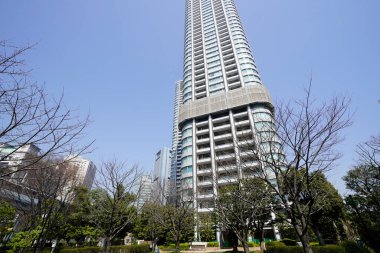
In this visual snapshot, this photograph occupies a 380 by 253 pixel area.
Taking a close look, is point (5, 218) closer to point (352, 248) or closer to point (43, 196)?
point (43, 196)

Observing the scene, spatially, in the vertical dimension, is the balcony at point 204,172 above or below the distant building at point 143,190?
Answer: above

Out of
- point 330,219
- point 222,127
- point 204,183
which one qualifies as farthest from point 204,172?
point 330,219

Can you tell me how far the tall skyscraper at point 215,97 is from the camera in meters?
46.0

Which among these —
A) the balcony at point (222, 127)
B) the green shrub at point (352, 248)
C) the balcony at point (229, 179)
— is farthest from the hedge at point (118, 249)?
the balcony at point (222, 127)

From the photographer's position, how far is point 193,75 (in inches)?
2464

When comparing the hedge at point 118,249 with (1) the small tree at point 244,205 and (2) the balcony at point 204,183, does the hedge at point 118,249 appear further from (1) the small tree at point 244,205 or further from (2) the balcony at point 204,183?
(2) the balcony at point 204,183

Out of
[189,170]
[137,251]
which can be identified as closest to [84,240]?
[137,251]

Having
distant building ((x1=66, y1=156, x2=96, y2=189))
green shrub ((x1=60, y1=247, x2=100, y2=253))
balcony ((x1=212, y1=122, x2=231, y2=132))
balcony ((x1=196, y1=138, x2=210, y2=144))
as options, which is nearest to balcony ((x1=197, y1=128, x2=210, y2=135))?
balcony ((x1=212, y1=122, x2=231, y2=132))

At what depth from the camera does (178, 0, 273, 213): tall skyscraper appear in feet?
151

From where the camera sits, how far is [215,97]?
53.8 meters

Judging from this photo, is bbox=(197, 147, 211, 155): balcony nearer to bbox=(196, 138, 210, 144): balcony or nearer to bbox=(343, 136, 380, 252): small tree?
bbox=(196, 138, 210, 144): balcony

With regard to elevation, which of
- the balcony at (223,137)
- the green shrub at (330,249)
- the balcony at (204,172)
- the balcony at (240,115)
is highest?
the balcony at (240,115)

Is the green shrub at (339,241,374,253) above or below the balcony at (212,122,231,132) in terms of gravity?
below

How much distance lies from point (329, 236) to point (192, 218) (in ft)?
56.7
